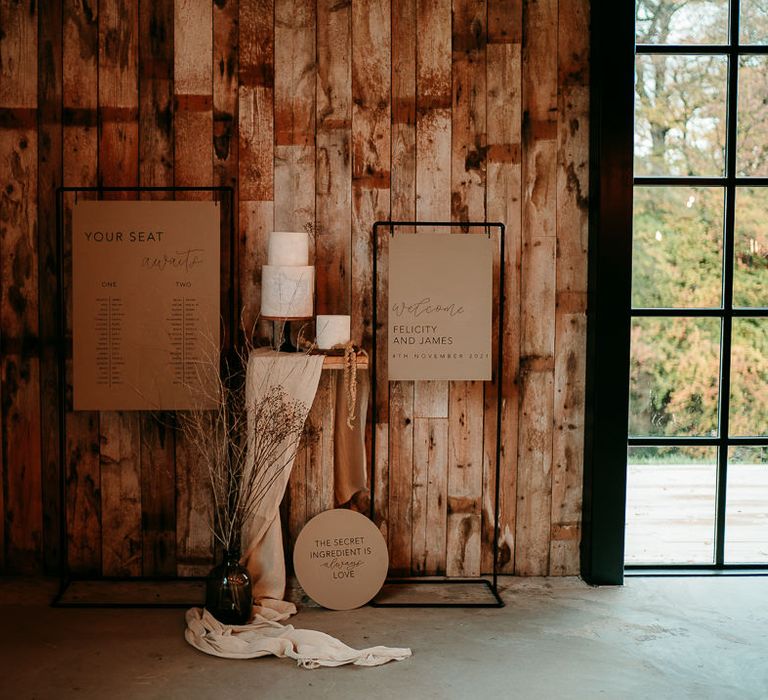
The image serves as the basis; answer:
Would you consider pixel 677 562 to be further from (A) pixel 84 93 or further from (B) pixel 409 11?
(A) pixel 84 93

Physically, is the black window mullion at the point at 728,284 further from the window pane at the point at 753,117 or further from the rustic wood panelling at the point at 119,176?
the rustic wood panelling at the point at 119,176

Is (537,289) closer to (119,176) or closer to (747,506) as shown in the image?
(747,506)

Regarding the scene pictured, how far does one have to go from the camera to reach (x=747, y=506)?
362 cm

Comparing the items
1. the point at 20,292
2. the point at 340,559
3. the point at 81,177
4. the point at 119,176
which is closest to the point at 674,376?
the point at 340,559

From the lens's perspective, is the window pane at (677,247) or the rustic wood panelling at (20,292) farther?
the window pane at (677,247)

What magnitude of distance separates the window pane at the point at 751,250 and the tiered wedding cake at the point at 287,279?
1.71 metres

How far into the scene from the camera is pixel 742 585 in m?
3.51

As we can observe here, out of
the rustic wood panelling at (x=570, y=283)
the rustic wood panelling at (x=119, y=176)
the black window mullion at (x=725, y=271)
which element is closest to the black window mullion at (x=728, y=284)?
the black window mullion at (x=725, y=271)

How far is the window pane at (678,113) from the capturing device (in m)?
3.48

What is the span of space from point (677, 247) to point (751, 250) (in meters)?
0.30

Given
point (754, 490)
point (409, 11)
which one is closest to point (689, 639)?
point (754, 490)

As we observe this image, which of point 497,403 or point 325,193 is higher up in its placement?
point 325,193

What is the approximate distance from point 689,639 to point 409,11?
2.50m

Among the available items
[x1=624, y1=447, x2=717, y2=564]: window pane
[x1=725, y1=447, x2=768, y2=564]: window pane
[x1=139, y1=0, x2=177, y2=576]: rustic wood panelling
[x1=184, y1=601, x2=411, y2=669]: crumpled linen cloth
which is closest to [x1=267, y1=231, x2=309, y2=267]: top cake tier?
[x1=139, y1=0, x2=177, y2=576]: rustic wood panelling
